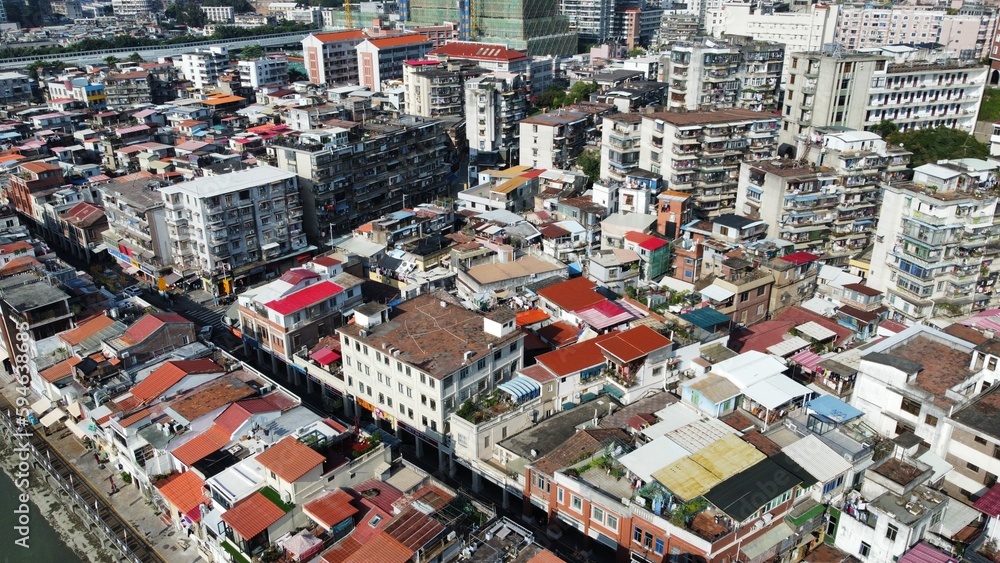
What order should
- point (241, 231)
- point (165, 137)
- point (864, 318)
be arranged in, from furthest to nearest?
point (165, 137) → point (241, 231) → point (864, 318)

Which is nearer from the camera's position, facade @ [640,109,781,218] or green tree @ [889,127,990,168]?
facade @ [640,109,781,218]

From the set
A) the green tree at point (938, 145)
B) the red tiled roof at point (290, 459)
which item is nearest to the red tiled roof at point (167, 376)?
the red tiled roof at point (290, 459)

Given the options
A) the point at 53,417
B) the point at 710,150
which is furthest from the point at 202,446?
the point at 710,150

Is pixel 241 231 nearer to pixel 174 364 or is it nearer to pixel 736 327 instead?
pixel 174 364

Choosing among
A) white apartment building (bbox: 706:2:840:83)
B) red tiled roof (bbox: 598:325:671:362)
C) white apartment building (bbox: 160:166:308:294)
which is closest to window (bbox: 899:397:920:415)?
red tiled roof (bbox: 598:325:671:362)

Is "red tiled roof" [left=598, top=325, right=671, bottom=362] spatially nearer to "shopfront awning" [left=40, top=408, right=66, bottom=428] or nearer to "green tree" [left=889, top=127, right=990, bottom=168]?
"shopfront awning" [left=40, top=408, right=66, bottom=428]

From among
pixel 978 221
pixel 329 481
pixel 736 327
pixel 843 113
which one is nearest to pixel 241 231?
pixel 329 481
